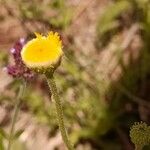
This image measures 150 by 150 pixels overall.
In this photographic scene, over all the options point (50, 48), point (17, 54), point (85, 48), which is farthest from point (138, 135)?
point (85, 48)

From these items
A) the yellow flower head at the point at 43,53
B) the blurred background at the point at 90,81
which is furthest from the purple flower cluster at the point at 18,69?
the blurred background at the point at 90,81

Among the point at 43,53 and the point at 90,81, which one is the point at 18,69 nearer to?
the point at 43,53

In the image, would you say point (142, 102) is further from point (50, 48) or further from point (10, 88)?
point (50, 48)

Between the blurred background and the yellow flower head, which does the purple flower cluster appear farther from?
the blurred background

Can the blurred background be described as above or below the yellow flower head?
above

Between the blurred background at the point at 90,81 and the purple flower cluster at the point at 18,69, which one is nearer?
the purple flower cluster at the point at 18,69

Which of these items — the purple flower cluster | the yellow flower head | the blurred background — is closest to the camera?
the yellow flower head

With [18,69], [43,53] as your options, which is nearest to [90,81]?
[18,69]

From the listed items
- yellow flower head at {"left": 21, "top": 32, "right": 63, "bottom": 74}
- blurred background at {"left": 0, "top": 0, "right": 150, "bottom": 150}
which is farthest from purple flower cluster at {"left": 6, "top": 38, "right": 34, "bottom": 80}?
blurred background at {"left": 0, "top": 0, "right": 150, "bottom": 150}

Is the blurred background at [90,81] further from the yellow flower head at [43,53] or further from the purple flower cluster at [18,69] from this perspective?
the yellow flower head at [43,53]
